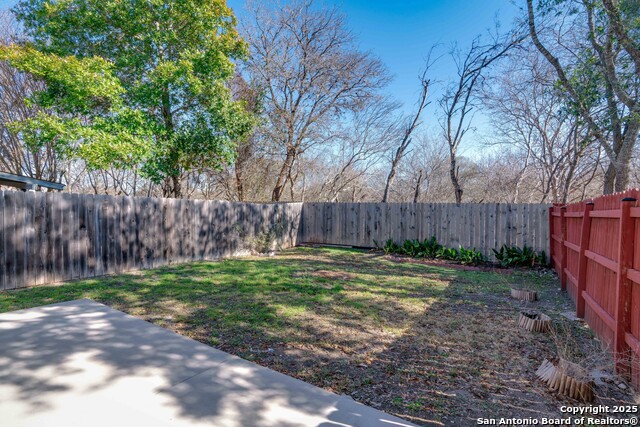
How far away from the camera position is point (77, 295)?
13.3 feet

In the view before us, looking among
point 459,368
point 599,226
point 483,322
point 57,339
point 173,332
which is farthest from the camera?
point 483,322

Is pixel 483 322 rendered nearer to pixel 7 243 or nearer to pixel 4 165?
pixel 7 243

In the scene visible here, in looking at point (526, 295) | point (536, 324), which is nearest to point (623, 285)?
point (536, 324)

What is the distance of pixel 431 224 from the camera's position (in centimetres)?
862

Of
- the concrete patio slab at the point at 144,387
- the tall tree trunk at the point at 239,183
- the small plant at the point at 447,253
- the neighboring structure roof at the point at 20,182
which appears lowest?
the concrete patio slab at the point at 144,387

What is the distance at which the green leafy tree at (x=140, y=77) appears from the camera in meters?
7.45

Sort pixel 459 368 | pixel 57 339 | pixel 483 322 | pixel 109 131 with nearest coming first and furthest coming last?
pixel 459 368 < pixel 57 339 < pixel 483 322 < pixel 109 131

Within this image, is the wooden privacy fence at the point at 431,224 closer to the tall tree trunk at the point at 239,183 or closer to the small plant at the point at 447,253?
the small plant at the point at 447,253

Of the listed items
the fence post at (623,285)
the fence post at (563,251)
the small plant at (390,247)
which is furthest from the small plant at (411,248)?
the fence post at (623,285)

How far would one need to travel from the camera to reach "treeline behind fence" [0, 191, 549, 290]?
4.54 m

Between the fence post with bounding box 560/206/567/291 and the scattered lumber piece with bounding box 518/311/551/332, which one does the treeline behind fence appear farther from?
the scattered lumber piece with bounding box 518/311/551/332

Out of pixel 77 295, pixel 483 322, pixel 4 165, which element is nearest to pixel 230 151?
pixel 77 295

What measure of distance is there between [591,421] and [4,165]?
1611 cm

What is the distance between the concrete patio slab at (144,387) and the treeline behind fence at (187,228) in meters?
2.43
